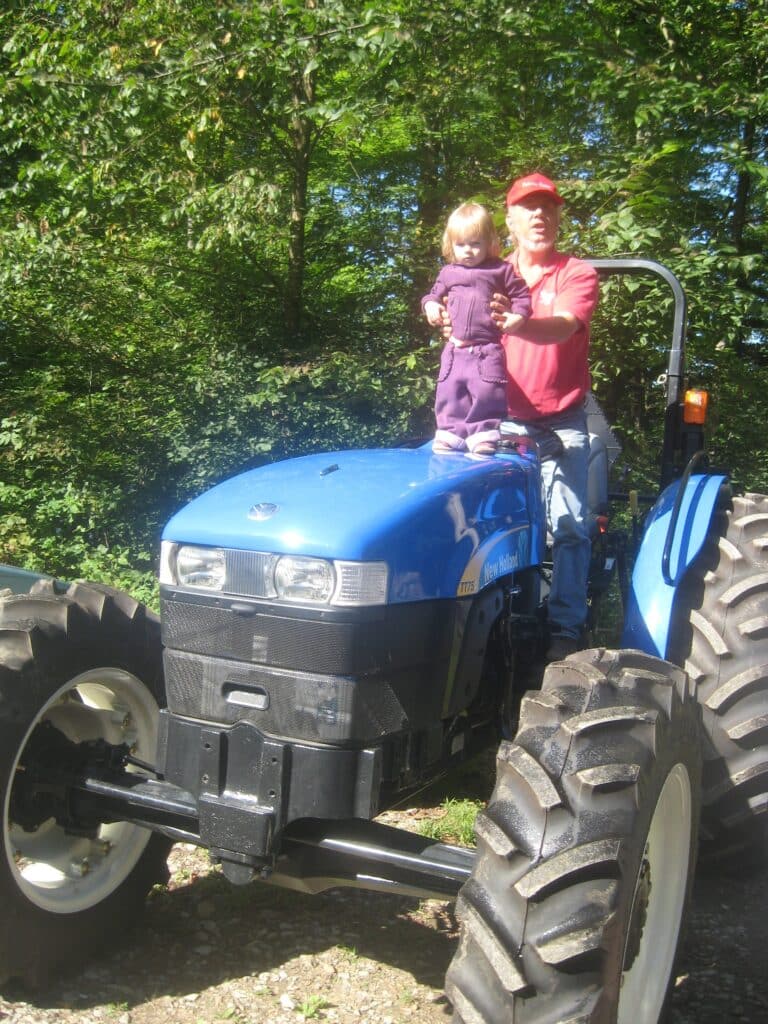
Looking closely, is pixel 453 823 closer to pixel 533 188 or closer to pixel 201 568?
pixel 201 568

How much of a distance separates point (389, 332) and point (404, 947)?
5.49 m

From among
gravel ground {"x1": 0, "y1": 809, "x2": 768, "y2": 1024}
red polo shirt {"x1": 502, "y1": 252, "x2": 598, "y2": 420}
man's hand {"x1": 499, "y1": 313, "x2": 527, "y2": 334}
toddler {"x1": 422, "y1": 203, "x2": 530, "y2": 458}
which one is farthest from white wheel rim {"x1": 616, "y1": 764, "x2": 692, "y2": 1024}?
red polo shirt {"x1": 502, "y1": 252, "x2": 598, "y2": 420}

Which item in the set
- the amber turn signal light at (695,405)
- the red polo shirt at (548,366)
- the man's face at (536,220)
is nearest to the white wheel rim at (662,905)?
the red polo shirt at (548,366)

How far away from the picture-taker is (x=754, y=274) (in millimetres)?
7203

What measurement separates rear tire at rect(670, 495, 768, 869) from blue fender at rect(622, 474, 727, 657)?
0.08 m

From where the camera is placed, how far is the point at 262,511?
250 centimetres

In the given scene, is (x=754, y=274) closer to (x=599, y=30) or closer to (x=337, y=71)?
(x=599, y=30)

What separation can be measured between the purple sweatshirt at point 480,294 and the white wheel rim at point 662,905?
4.60 ft

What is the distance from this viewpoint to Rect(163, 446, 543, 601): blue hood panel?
241 cm

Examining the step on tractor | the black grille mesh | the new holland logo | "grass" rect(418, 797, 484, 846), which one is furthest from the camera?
"grass" rect(418, 797, 484, 846)

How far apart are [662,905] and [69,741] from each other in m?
1.70

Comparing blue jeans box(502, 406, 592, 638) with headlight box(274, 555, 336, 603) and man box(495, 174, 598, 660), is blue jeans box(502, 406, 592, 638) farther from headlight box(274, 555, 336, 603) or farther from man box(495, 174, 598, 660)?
headlight box(274, 555, 336, 603)

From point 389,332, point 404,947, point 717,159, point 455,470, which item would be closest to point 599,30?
point 717,159

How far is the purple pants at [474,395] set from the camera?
10.1ft
